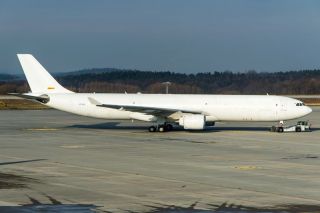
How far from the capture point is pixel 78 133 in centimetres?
5091

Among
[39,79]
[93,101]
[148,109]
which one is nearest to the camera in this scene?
[148,109]

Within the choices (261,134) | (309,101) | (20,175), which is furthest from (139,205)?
(309,101)

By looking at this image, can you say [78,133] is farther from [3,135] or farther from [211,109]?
[211,109]

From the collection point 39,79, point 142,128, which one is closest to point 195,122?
point 142,128

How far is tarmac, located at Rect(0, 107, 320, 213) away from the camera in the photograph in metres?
20.7

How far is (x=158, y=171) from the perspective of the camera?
2884 cm

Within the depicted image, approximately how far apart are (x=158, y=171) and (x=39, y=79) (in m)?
29.3

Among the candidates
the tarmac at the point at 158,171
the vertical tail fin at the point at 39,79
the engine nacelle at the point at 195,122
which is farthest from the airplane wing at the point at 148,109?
the vertical tail fin at the point at 39,79

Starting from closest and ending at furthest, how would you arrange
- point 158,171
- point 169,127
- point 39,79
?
point 158,171 → point 169,127 → point 39,79

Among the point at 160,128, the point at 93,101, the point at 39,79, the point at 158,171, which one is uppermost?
the point at 39,79

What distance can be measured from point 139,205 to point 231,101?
111ft

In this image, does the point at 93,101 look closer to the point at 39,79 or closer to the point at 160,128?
the point at 160,128

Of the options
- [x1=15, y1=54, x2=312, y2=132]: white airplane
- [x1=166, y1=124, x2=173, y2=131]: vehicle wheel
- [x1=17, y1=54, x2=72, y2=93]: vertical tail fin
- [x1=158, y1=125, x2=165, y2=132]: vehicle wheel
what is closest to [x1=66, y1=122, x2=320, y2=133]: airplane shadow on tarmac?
[x1=166, y1=124, x2=173, y2=131]: vehicle wheel

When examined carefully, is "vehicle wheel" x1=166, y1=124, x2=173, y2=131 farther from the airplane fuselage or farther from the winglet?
the winglet
